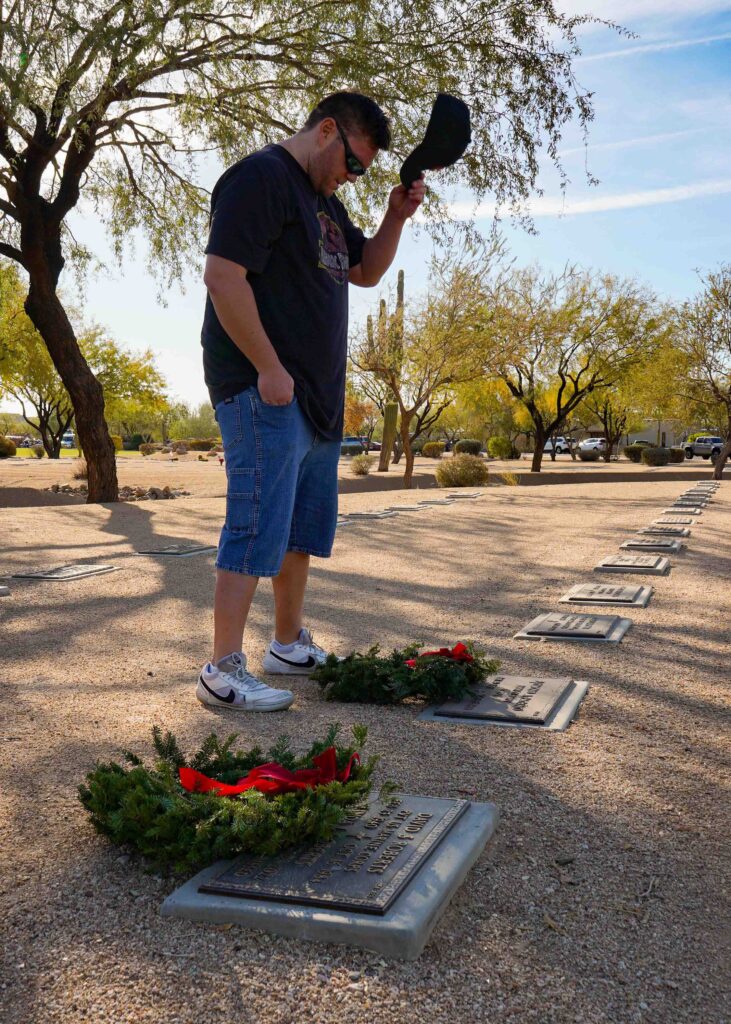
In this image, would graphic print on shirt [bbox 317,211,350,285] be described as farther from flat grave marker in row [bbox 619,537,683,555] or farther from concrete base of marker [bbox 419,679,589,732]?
flat grave marker in row [bbox 619,537,683,555]

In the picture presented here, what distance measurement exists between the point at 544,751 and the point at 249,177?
2014 mm


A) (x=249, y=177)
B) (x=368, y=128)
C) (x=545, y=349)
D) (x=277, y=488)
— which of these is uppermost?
(x=545, y=349)

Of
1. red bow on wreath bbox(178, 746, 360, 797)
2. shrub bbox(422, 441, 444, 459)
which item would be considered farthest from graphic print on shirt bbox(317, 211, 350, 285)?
shrub bbox(422, 441, 444, 459)

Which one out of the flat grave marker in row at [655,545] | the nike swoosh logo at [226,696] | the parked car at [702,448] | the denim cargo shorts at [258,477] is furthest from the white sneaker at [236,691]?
the parked car at [702,448]

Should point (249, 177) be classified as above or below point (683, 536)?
above

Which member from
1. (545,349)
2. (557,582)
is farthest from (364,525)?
(545,349)

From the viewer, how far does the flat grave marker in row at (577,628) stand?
4555 mm

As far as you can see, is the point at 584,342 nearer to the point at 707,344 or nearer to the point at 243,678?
the point at 707,344

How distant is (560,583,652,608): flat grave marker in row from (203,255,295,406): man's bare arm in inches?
120

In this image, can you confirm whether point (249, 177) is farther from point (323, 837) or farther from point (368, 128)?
point (323, 837)

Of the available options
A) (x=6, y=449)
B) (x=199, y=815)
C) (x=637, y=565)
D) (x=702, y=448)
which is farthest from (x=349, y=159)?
(x=702, y=448)

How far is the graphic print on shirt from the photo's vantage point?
337cm

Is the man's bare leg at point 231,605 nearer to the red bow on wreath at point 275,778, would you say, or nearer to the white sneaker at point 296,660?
the white sneaker at point 296,660

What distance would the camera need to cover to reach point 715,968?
5.79 ft
